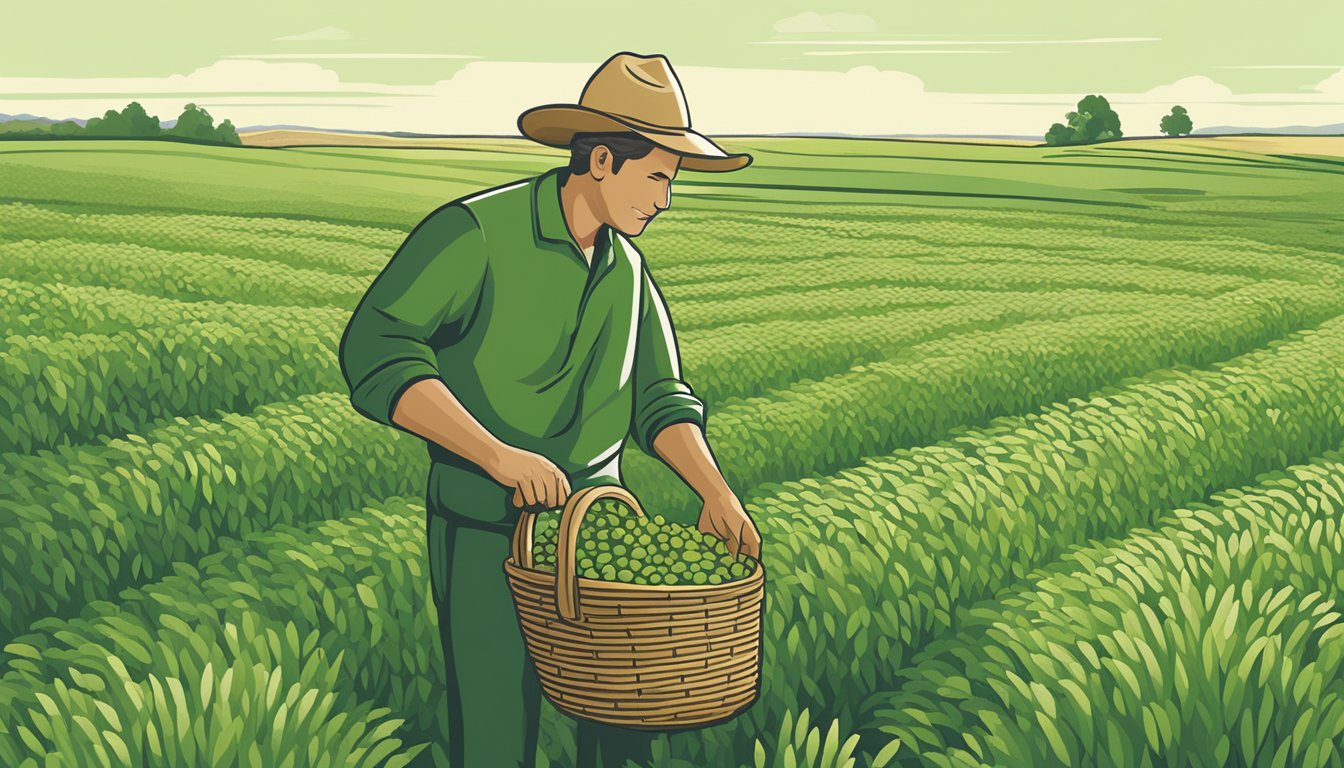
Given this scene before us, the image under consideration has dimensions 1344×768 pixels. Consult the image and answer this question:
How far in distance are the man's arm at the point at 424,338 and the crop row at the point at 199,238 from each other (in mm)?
21216

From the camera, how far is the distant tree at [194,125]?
3093 inches

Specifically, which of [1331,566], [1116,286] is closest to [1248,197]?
[1116,286]

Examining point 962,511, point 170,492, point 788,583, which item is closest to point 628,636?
point 788,583

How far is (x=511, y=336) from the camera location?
3.90m

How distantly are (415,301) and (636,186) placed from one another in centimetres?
71

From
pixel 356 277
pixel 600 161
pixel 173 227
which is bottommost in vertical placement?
pixel 356 277

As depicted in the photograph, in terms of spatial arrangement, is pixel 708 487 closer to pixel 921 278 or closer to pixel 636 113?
pixel 636 113

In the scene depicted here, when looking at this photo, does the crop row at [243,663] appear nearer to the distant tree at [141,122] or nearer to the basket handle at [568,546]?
the basket handle at [568,546]

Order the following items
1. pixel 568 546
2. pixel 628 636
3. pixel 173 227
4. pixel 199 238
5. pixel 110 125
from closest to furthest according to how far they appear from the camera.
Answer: pixel 568 546
pixel 628 636
pixel 199 238
pixel 173 227
pixel 110 125

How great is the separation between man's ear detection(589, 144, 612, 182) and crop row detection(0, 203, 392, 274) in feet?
70.1

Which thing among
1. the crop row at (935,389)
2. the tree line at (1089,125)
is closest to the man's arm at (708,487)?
the crop row at (935,389)

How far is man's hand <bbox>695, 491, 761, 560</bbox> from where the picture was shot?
396cm

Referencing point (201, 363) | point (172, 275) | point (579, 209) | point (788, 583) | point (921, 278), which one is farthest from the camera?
point (921, 278)

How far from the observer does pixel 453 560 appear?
402cm
